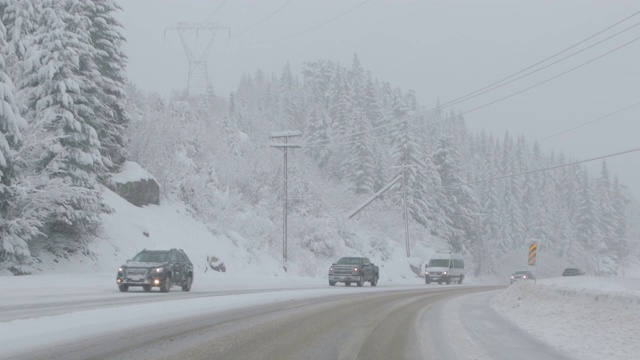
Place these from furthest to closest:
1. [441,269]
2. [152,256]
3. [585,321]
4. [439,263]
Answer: [439,263] < [441,269] < [152,256] < [585,321]

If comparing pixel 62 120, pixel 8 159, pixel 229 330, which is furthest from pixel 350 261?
pixel 229 330

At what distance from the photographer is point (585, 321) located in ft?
55.2

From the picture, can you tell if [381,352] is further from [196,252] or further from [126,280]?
[196,252]

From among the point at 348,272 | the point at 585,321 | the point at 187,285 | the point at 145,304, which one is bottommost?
the point at 585,321

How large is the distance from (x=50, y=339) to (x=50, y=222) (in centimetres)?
2385

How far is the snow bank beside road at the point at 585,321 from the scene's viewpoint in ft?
42.8

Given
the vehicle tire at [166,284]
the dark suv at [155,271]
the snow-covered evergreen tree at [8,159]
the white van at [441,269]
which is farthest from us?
the white van at [441,269]

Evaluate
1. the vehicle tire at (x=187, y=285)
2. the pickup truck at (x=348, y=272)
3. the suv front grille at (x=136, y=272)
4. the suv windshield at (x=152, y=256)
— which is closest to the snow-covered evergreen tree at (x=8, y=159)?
the suv windshield at (x=152, y=256)

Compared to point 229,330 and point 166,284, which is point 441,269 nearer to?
point 166,284

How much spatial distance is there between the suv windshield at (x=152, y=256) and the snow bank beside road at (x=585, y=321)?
13027 millimetres

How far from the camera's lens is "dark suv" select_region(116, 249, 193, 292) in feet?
86.4

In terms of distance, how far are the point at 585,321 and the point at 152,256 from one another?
17.1 m

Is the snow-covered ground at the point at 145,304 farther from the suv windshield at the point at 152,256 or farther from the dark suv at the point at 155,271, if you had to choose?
the suv windshield at the point at 152,256

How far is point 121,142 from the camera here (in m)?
46.3
